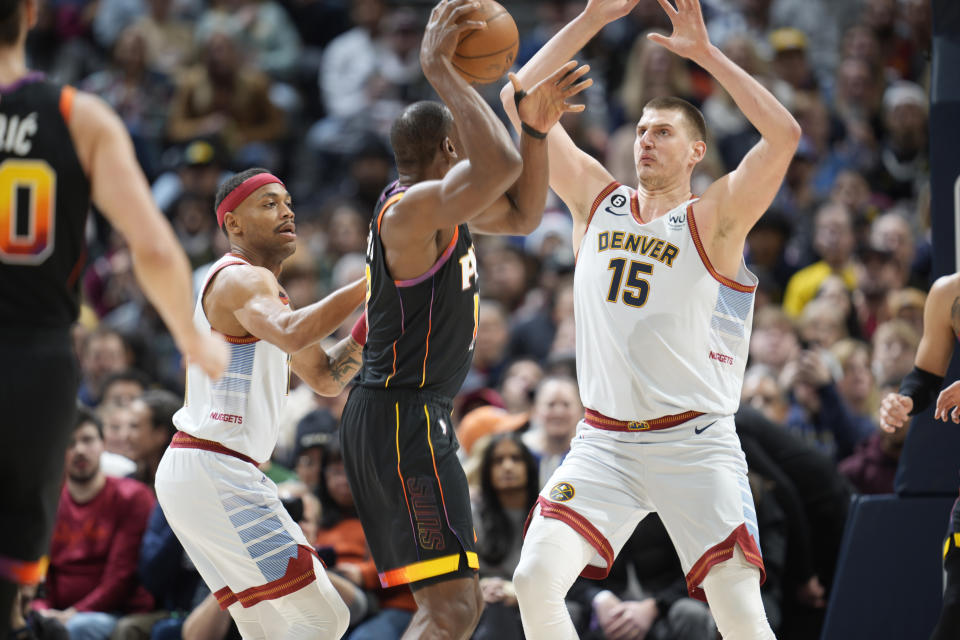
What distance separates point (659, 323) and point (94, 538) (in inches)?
186

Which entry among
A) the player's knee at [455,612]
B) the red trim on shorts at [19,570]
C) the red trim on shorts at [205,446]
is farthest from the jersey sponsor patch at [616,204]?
the red trim on shorts at [19,570]

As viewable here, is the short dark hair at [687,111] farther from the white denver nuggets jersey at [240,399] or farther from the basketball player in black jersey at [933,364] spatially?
the white denver nuggets jersey at [240,399]

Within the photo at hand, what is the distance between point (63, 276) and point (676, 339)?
9.34 ft

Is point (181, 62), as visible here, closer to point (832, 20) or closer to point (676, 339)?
point (832, 20)

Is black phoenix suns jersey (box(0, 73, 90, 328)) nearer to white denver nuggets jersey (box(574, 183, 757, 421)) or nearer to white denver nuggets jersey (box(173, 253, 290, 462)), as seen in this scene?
white denver nuggets jersey (box(173, 253, 290, 462))

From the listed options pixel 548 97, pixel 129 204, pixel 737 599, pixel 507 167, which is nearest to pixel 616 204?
pixel 548 97

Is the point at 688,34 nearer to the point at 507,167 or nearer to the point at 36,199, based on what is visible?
the point at 507,167

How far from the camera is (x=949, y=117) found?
7.36 metres

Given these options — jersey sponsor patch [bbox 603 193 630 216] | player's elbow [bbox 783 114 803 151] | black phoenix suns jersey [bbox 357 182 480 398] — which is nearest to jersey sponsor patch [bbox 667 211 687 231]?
jersey sponsor patch [bbox 603 193 630 216]

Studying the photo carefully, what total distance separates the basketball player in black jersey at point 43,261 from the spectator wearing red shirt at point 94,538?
433 cm

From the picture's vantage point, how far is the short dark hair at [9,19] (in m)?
4.46

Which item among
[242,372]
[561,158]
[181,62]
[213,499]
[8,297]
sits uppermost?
[181,62]

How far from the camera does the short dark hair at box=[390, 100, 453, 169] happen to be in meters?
5.71

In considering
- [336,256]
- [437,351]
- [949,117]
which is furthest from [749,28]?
[437,351]
